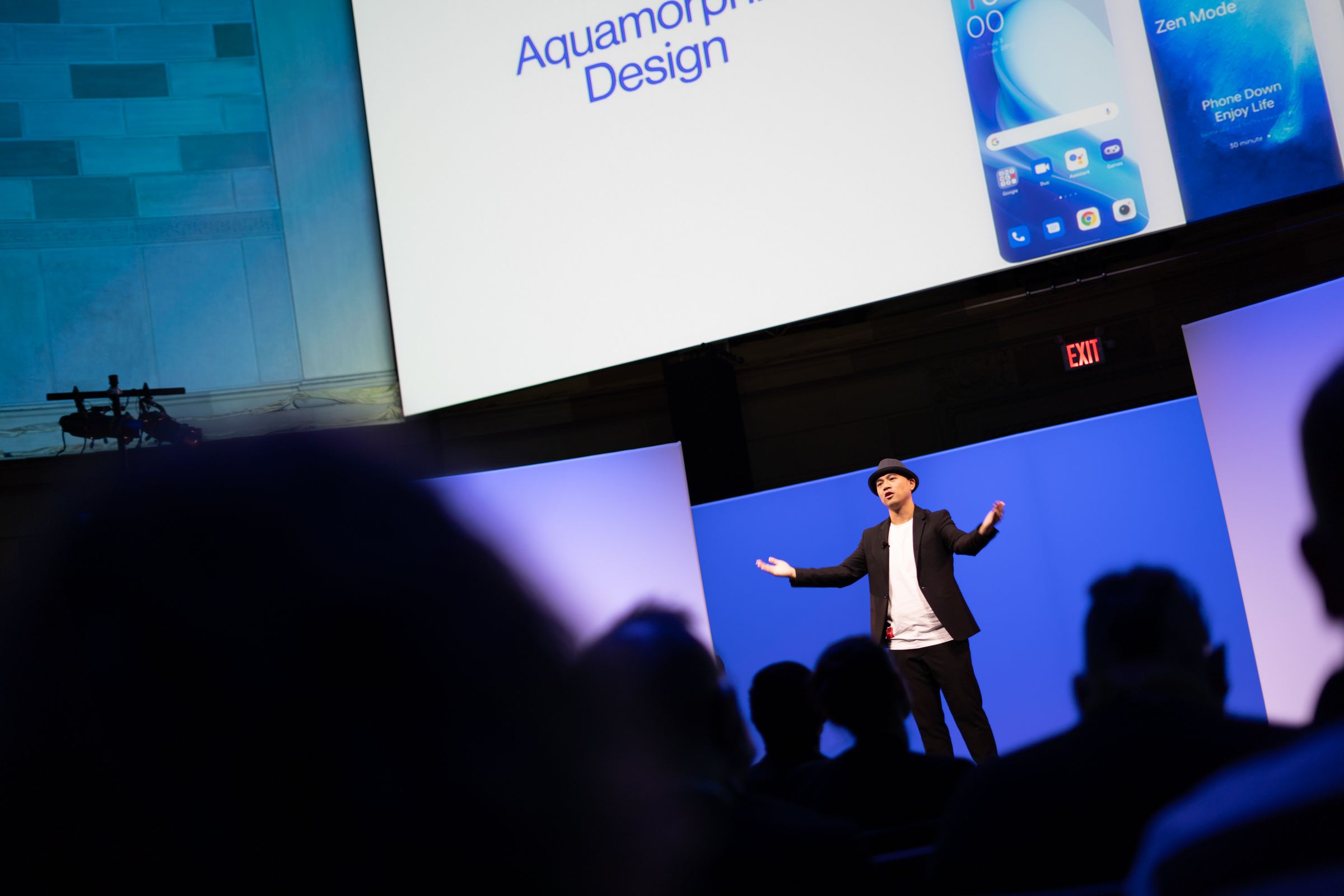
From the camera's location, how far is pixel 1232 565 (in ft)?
14.0

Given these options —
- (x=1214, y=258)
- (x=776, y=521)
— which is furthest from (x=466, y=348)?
(x=1214, y=258)

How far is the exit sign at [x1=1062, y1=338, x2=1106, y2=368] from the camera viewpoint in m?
5.41

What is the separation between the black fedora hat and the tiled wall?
2620 millimetres

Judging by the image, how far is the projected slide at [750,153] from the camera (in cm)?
310

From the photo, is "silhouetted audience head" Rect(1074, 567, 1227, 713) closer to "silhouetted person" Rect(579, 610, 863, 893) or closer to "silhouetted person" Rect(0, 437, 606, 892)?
"silhouetted person" Rect(579, 610, 863, 893)

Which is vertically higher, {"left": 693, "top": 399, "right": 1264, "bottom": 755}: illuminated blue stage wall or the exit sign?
the exit sign

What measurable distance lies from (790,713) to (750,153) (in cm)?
198

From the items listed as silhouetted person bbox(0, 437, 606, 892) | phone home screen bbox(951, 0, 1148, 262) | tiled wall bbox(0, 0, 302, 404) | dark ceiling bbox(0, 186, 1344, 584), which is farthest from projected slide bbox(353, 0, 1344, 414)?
silhouetted person bbox(0, 437, 606, 892)

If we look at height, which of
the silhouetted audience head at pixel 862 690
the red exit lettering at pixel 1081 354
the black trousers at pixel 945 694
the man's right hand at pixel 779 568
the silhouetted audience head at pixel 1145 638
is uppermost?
the red exit lettering at pixel 1081 354

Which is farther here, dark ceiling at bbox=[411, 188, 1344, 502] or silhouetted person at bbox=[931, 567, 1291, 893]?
dark ceiling at bbox=[411, 188, 1344, 502]

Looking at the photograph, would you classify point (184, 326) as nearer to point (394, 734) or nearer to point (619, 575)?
point (619, 575)

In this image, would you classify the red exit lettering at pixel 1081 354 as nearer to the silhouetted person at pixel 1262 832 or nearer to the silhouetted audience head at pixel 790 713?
the silhouetted audience head at pixel 790 713

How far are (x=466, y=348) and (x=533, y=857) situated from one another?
3.61m

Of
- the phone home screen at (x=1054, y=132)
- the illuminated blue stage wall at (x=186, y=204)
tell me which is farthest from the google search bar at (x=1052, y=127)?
the illuminated blue stage wall at (x=186, y=204)
